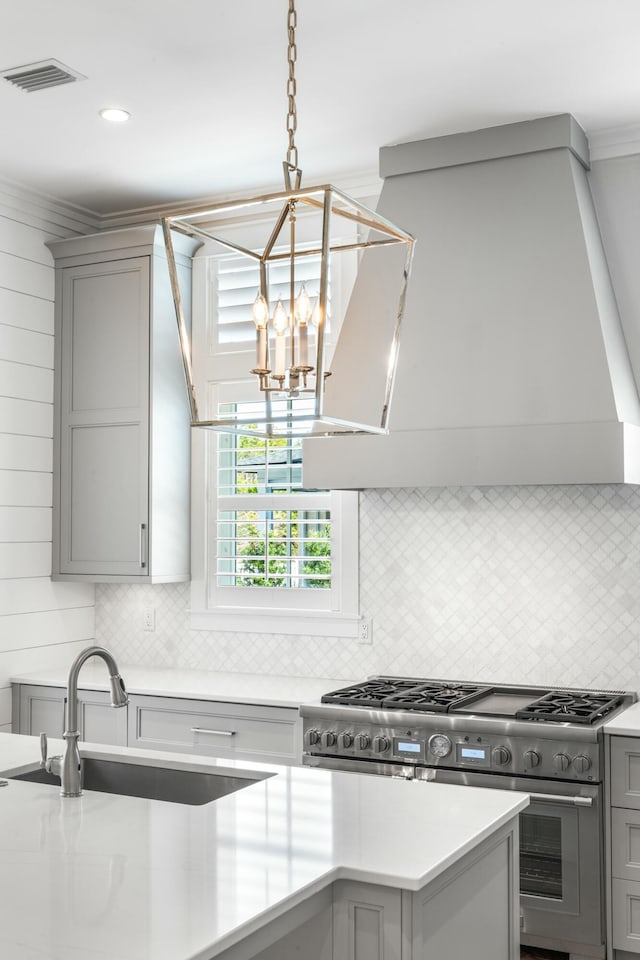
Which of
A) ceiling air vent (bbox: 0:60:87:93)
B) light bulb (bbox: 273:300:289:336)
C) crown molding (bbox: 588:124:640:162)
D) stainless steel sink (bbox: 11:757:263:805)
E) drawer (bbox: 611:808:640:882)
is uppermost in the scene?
ceiling air vent (bbox: 0:60:87:93)

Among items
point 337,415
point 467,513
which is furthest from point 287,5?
point 467,513

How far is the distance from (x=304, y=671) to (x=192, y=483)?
106 cm

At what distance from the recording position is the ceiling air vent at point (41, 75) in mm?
3279

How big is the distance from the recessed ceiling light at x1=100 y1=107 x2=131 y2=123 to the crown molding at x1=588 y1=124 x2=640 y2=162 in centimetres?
179

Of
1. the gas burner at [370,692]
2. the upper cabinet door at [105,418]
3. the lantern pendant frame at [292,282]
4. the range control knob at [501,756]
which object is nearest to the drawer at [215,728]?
the gas burner at [370,692]

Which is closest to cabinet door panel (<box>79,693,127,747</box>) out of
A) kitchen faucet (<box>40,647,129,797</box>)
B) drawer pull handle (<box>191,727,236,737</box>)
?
drawer pull handle (<box>191,727,236,737</box>)

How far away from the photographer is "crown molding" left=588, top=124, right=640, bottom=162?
3.80 metres

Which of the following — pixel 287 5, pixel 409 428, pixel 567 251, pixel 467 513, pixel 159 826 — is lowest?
pixel 159 826

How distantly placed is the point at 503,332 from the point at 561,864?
6.11 feet

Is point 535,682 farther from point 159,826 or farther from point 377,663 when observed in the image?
point 159,826

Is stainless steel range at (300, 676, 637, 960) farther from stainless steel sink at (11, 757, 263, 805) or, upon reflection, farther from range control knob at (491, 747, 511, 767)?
stainless steel sink at (11, 757, 263, 805)

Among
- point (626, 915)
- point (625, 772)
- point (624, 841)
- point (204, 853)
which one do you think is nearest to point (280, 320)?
point (204, 853)

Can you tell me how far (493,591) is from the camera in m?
4.02

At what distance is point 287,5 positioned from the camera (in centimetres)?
284
